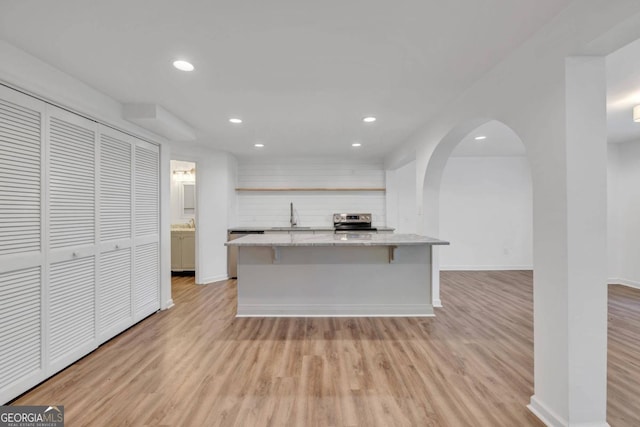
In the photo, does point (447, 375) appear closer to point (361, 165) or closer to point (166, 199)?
point (166, 199)

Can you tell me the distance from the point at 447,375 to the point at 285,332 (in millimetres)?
1543

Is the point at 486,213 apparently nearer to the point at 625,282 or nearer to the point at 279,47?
the point at 625,282

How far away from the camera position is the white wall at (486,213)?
5672mm

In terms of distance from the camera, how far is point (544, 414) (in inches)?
63.7

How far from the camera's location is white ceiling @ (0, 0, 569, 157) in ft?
4.81

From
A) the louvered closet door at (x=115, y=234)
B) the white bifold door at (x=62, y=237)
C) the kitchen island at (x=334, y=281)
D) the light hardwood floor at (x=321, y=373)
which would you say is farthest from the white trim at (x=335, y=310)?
the white bifold door at (x=62, y=237)

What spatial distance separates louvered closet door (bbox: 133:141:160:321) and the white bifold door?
20 millimetres

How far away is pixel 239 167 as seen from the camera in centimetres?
572

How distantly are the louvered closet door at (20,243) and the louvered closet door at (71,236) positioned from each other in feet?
0.31

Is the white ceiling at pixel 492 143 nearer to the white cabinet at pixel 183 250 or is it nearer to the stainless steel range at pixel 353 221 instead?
the stainless steel range at pixel 353 221

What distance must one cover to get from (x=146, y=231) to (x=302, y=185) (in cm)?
312

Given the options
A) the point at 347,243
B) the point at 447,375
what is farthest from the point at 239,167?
the point at 447,375

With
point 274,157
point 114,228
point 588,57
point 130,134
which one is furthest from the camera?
point 274,157

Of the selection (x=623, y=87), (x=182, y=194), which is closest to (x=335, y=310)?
(x=623, y=87)
